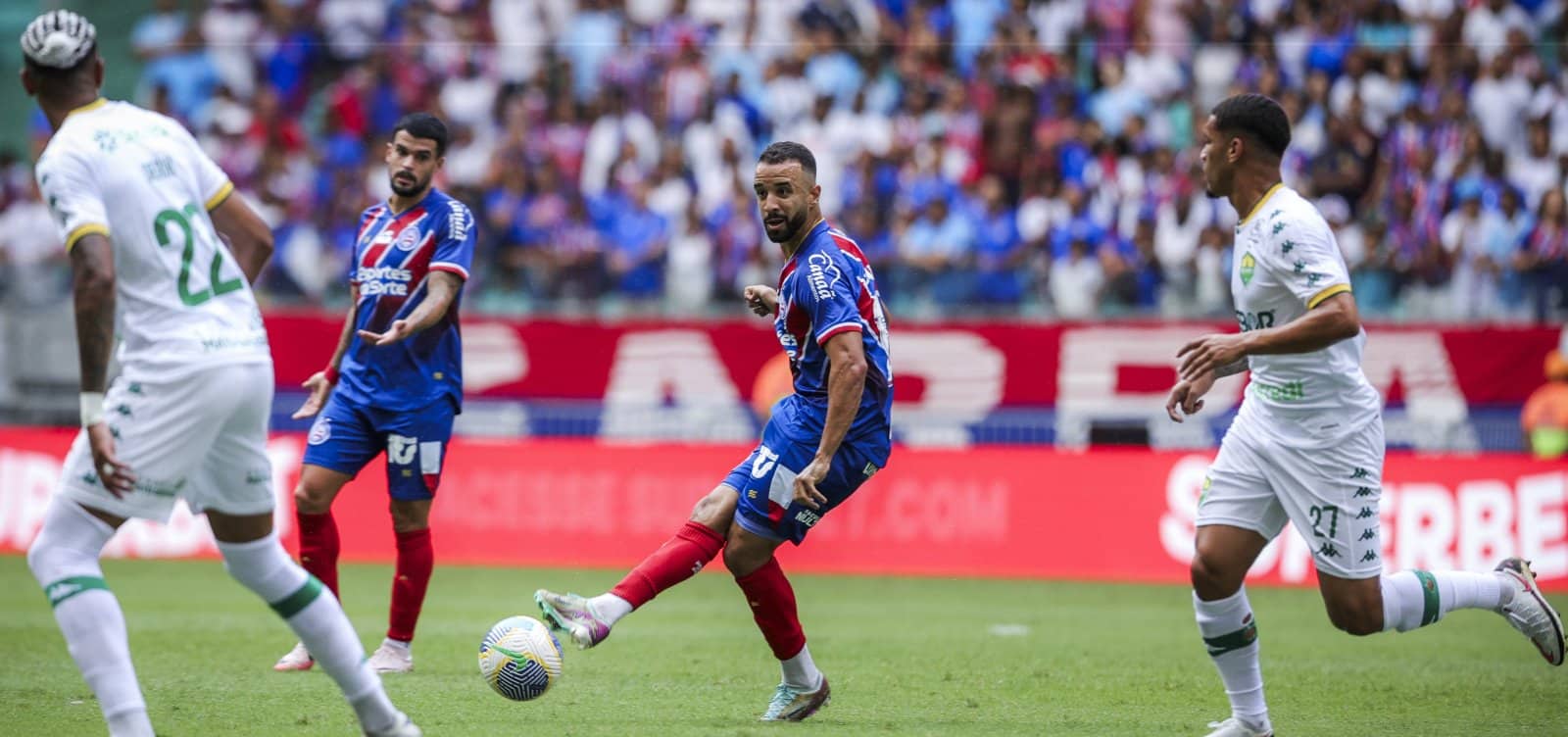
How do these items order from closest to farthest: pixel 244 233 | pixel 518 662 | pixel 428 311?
pixel 244 233
pixel 518 662
pixel 428 311

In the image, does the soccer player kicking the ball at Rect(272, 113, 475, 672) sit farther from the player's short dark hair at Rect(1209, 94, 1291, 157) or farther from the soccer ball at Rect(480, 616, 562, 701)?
the player's short dark hair at Rect(1209, 94, 1291, 157)

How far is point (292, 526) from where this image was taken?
17094 mm

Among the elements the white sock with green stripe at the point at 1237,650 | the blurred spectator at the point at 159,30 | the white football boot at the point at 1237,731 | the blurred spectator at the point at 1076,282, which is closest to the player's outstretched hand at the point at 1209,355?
the white sock with green stripe at the point at 1237,650

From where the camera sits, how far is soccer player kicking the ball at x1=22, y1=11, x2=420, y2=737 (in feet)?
20.9

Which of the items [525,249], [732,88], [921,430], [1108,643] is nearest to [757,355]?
[921,430]

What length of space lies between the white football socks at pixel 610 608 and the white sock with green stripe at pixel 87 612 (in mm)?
2011

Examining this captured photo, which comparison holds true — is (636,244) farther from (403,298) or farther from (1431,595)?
(1431,595)

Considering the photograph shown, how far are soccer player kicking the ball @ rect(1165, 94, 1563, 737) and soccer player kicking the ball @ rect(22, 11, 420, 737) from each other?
350 centimetres

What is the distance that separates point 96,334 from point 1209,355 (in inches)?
166

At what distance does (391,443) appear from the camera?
9977mm

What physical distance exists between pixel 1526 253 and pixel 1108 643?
9.59m

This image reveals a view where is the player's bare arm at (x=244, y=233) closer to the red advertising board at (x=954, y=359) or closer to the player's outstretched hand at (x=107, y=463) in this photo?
the player's outstretched hand at (x=107, y=463)

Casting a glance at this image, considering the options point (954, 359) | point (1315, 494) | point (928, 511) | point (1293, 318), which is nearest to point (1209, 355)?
point (1293, 318)

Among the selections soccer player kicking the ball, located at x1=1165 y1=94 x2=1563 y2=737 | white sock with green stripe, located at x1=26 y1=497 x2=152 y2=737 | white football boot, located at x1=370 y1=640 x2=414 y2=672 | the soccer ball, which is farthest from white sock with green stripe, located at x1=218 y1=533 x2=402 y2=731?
soccer player kicking the ball, located at x1=1165 y1=94 x2=1563 y2=737
